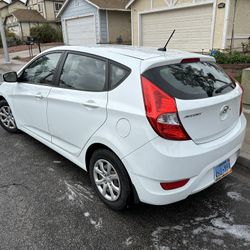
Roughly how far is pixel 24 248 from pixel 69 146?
3.97ft

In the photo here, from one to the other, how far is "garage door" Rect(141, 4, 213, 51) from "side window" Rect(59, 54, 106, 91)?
10.2 meters

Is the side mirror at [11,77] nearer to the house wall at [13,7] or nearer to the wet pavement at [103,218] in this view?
the wet pavement at [103,218]

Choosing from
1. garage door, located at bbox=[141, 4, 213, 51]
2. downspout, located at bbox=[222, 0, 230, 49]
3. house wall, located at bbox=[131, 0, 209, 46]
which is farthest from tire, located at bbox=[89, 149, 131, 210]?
house wall, located at bbox=[131, 0, 209, 46]

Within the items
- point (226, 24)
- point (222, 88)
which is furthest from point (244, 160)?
point (226, 24)

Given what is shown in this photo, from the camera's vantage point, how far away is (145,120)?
83.3 inches

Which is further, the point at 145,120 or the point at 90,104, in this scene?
the point at 90,104

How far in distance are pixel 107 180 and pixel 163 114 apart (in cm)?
99

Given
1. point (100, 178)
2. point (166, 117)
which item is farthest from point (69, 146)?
point (166, 117)

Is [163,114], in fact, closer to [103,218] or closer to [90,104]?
[90,104]

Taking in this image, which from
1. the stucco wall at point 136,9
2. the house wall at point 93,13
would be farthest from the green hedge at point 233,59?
the house wall at point 93,13

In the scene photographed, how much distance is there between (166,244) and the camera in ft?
7.40

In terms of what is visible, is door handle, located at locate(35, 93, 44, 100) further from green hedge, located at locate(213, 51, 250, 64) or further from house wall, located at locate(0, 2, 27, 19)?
house wall, located at locate(0, 2, 27, 19)

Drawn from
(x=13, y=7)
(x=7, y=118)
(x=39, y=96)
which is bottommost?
(x=7, y=118)

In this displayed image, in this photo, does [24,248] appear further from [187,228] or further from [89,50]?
[89,50]
